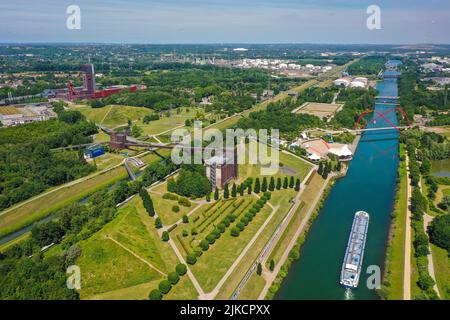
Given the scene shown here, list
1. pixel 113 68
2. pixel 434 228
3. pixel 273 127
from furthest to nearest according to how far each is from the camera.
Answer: pixel 113 68 → pixel 273 127 → pixel 434 228

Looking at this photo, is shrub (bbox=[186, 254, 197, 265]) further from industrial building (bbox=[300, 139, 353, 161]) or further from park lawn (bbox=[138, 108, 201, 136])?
park lawn (bbox=[138, 108, 201, 136])

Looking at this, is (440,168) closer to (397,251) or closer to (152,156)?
(397,251)

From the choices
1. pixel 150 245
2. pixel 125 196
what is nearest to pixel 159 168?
pixel 125 196

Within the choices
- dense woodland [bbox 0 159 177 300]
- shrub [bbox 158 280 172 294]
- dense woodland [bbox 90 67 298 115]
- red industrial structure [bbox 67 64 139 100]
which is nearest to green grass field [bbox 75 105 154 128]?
dense woodland [bbox 90 67 298 115]

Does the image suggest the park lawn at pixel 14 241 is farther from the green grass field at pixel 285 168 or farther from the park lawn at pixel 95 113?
the park lawn at pixel 95 113

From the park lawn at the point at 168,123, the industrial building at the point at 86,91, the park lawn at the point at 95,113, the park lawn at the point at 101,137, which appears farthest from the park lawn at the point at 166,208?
the industrial building at the point at 86,91

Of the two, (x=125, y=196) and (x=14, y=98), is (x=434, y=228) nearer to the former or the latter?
(x=125, y=196)
